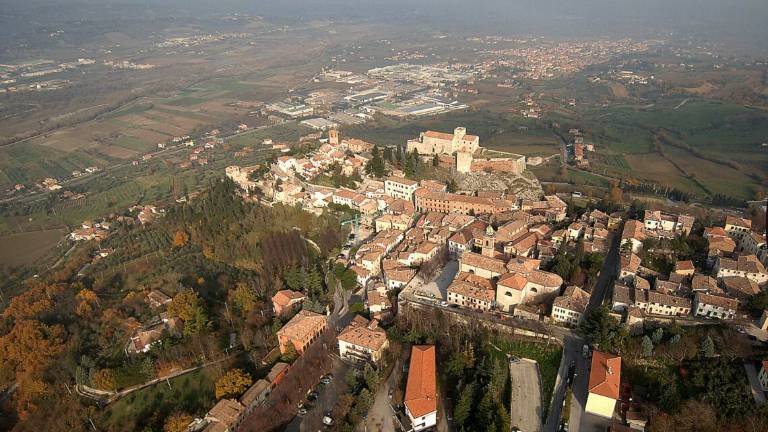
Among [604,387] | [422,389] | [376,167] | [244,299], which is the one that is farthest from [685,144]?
[244,299]

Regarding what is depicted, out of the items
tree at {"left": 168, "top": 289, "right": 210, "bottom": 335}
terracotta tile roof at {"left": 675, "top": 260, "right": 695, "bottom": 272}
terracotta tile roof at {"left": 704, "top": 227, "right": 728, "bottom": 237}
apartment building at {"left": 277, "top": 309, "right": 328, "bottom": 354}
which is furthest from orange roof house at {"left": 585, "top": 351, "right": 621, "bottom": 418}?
tree at {"left": 168, "top": 289, "right": 210, "bottom": 335}

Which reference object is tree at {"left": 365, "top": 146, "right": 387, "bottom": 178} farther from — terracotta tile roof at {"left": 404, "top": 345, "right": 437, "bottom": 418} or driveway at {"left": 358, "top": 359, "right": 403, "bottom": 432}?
driveway at {"left": 358, "top": 359, "right": 403, "bottom": 432}

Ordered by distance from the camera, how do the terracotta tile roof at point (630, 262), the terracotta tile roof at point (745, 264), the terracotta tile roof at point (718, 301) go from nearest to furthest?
Result: the terracotta tile roof at point (718, 301) < the terracotta tile roof at point (745, 264) < the terracotta tile roof at point (630, 262)

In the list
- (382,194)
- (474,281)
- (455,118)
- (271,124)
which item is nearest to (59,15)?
(271,124)

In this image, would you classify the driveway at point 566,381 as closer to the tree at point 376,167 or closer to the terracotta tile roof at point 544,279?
the terracotta tile roof at point 544,279

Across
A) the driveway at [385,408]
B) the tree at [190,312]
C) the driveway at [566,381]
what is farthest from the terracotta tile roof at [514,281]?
the tree at [190,312]
